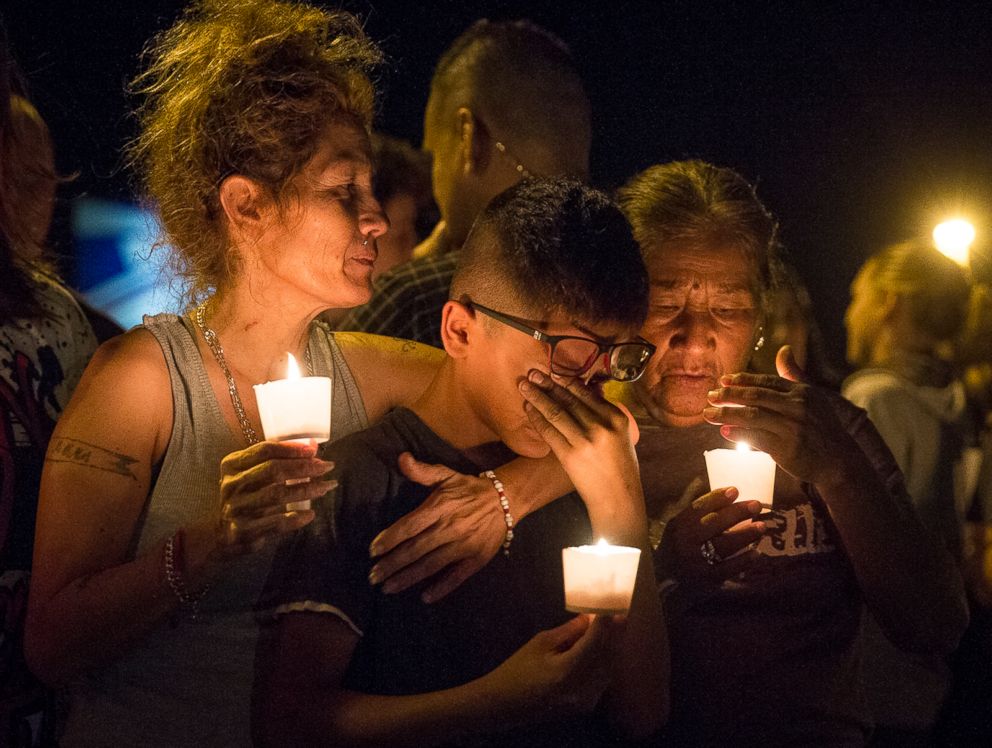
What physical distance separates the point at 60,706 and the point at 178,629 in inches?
21.9

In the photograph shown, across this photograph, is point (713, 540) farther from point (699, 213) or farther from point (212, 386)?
point (212, 386)

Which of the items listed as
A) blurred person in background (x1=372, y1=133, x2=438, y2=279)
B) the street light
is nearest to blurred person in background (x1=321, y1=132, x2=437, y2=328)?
blurred person in background (x1=372, y1=133, x2=438, y2=279)

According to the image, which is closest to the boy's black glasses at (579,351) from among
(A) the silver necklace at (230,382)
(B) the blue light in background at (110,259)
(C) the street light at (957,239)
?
(A) the silver necklace at (230,382)

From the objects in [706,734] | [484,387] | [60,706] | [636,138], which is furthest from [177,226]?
[636,138]

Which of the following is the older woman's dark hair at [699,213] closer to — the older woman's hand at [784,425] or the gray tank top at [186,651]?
the older woman's hand at [784,425]

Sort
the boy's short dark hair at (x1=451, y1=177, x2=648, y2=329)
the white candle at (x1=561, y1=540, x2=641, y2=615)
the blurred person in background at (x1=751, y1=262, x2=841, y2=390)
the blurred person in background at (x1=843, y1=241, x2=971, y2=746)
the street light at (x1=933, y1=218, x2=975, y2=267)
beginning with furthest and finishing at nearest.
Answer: the street light at (x1=933, y1=218, x2=975, y2=267) < the blurred person in background at (x1=843, y1=241, x2=971, y2=746) < the blurred person in background at (x1=751, y1=262, x2=841, y2=390) < the boy's short dark hair at (x1=451, y1=177, x2=648, y2=329) < the white candle at (x1=561, y1=540, x2=641, y2=615)

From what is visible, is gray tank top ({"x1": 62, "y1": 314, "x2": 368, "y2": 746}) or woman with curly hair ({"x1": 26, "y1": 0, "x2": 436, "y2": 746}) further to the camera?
gray tank top ({"x1": 62, "y1": 314, "x2": 368, "y2": 746})

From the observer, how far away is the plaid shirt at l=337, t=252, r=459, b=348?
349 cm

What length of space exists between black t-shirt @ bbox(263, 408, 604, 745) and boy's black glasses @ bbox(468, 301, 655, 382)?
0.31 metres

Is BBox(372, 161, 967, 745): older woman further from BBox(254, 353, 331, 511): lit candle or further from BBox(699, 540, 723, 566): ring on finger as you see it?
BBox(254, 353, 331, 511): lit candle

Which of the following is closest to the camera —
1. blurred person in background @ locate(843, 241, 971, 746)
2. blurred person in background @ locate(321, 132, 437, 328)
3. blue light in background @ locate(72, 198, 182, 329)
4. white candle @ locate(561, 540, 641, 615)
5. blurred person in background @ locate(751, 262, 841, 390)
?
white candle @ locate(561, 540, 641, 615)

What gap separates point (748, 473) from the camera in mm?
2422

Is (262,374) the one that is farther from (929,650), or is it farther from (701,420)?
(929,650)

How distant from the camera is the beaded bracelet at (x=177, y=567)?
82.8 inches
